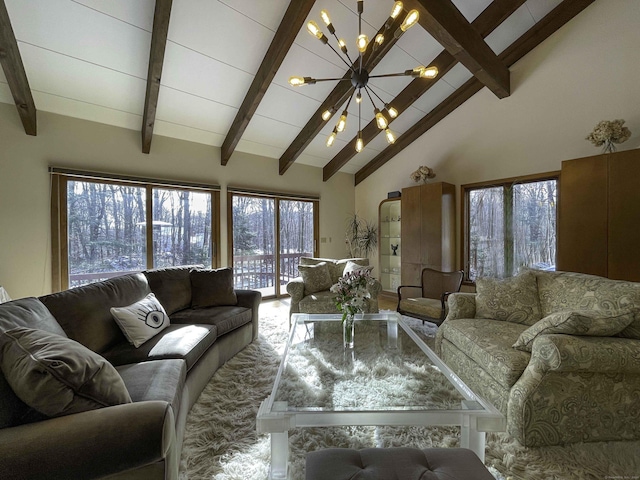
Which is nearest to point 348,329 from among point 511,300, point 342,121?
point 511,300

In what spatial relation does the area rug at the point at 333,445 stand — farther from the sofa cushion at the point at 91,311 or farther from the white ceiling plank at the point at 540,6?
the white ceiling plank at the point at 540,6

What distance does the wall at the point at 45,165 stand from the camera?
114 inches

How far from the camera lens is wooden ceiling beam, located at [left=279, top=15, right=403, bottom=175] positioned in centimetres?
294

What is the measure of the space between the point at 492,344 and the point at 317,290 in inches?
85.2

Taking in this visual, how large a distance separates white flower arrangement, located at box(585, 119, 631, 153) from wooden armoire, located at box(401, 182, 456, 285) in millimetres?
1672

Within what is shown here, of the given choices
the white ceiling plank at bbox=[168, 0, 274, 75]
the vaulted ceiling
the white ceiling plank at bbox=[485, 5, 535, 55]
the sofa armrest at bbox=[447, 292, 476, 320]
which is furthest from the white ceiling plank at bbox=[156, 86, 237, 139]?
the sofa armrest at bbox=[447, 292, 476, 320]

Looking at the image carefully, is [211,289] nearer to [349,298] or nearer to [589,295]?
[349,298]

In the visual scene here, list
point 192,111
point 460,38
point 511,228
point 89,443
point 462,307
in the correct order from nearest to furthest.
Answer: point 89,443, point 462,307, point 460,38, point 192,111, point 511,228

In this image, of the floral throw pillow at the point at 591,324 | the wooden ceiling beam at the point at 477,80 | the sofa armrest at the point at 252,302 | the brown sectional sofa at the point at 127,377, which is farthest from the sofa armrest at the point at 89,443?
the wooden ceiling beam at the point at 477,80

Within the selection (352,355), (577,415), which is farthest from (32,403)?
(577,415)

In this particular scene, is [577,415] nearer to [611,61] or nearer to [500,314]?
[500,314]

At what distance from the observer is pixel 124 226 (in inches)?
142

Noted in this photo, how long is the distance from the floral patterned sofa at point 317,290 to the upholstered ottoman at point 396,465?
2194mm

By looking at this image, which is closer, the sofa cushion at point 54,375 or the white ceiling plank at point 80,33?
the sofa cushion at point 54,375
